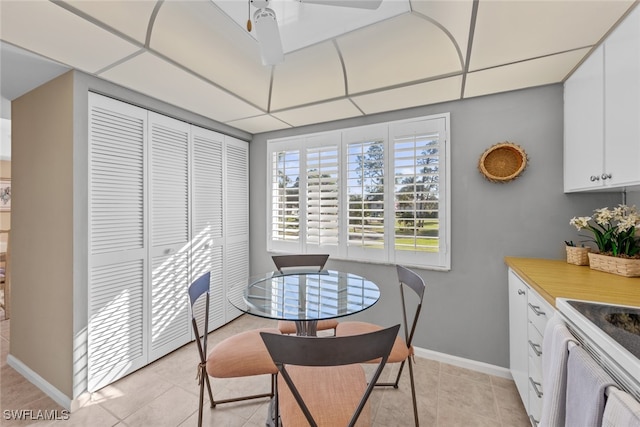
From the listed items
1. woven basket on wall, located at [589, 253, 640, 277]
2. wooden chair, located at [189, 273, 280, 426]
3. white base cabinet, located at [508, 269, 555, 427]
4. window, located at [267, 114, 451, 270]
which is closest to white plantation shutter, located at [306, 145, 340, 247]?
window, located at [267, 114, 451, 270]

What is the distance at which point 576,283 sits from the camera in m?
1.41

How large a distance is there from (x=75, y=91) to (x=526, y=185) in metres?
3.57

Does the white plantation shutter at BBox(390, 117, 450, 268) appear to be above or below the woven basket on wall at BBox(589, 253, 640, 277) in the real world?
above

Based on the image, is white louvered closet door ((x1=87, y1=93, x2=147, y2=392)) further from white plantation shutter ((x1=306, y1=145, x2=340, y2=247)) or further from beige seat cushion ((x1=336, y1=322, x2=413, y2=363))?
beige seat cushion ((x1=336, y1=322, x2=413, y2=363))

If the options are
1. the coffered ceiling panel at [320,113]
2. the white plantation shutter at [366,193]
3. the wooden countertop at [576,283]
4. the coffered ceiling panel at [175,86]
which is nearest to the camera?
the wooden countertop at [576,283]

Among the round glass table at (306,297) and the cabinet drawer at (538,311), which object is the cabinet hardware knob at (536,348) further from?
the round glass table at (306,297)

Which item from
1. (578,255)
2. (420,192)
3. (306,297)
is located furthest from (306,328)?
(578,255)

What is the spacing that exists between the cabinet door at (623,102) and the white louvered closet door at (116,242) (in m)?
3.32

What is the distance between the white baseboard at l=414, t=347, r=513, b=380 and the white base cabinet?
0.51ft

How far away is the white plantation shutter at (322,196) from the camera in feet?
9.38

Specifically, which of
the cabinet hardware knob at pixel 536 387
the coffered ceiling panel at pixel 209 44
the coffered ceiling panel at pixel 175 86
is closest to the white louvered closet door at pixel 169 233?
the coffered ceiling panel at pixel 175 86

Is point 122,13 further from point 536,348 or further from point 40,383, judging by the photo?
point 536,348

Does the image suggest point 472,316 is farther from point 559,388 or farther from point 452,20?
point 452,20

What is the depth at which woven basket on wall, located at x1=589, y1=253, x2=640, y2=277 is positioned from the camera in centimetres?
149
